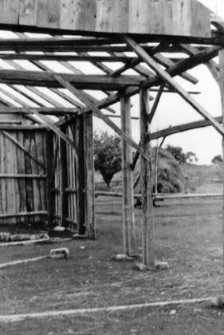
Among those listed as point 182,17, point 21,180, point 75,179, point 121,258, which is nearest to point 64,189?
point 75,179

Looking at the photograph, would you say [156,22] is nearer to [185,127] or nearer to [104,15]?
[104,15]

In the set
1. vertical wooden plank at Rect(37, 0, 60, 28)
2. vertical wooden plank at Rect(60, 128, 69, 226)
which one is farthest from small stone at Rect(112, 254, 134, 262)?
vertical wooden plank at Rect(60, 128, 69, 226)

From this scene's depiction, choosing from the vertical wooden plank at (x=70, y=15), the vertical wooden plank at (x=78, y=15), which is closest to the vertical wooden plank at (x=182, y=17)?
→ the vertical wooden plank at (x=78, y=15)

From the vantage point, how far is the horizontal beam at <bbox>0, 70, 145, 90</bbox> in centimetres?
855

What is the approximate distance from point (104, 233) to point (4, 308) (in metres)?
7.26

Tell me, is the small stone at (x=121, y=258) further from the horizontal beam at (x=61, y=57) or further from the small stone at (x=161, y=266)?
the horizontal beam at (x=61, y=57)

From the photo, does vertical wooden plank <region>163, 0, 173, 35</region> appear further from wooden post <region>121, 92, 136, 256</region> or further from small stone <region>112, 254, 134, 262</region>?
small stone <region>112, 254, 134, 262</region>

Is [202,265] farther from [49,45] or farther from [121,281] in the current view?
[49,45]

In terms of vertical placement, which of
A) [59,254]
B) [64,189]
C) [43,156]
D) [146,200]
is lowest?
[59,254]

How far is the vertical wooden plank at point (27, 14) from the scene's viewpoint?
5352 millimetres

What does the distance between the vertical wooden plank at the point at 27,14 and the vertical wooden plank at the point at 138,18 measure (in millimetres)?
1049

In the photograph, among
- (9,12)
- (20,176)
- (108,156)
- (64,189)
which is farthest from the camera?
(108,156)

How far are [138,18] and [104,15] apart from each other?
0.38 metres

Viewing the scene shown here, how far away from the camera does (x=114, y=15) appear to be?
570 cm
